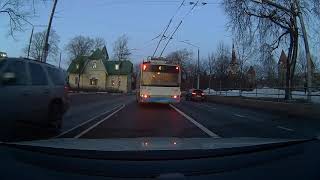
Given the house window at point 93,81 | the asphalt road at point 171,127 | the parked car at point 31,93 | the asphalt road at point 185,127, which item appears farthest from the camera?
the house window at point 93,81

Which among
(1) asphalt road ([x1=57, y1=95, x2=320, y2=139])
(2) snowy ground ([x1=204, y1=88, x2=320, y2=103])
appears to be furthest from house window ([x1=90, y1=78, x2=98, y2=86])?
(1) asphalt road ([x1=57, y1=95, x2=320, y2=139])

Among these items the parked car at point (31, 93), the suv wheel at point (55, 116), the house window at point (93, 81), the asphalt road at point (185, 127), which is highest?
the house window at point (93, 81)

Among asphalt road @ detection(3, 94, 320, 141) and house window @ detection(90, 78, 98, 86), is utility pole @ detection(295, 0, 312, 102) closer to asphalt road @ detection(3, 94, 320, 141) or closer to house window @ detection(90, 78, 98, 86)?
asphalt road @ detection(3, 94, 320, 141)

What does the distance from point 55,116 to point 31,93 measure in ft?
7.21

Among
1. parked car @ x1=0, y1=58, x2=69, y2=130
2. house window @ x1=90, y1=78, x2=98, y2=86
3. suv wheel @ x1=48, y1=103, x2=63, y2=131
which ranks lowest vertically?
suv wheel @ x1=48, y1=103, x2=63, y2=131

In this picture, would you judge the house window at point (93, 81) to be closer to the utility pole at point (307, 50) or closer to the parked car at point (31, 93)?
the utility pole at point (307, 50)

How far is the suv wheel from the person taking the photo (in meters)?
13.3

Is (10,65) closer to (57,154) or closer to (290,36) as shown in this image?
(57,154)

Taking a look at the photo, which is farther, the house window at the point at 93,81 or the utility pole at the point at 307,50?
the house window at the point at 93,81

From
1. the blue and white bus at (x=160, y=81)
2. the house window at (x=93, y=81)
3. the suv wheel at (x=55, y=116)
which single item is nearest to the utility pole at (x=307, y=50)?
the blue and white bus at (x=160, y=81)

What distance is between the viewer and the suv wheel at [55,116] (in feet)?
43.7

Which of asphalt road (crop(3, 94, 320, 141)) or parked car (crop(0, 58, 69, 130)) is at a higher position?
parked car (crop(0, 58, 69, 130))

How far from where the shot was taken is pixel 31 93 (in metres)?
11.6

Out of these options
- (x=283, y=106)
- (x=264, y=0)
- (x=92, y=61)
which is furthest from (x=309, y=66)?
(x=92, y=61)
